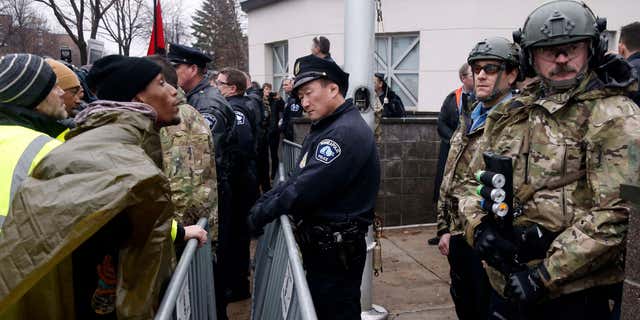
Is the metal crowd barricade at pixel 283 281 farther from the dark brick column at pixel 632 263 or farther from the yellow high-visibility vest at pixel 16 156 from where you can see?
the dark brick column at pixel 632 263

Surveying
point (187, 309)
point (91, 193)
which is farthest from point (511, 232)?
point (91, 193)

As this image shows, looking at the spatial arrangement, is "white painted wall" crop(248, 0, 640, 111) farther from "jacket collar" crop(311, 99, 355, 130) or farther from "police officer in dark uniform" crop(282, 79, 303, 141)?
"jacket collar" crop(311, 99, 355, 130)

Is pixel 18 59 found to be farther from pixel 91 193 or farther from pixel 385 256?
pixel 385 256

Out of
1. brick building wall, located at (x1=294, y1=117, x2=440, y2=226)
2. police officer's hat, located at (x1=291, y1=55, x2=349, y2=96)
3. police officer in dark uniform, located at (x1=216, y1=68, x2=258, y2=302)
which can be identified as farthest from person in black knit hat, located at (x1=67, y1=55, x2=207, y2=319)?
brick building wall, located at (x1=294, y1=117, x2=440, y2=226)

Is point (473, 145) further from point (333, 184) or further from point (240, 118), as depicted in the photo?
point (240, 118)

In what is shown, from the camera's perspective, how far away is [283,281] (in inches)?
96.8

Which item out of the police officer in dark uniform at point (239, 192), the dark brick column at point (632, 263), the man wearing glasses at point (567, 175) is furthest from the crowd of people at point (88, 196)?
the police officer in dark uniform at point (239, 192)

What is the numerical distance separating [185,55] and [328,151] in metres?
1.94

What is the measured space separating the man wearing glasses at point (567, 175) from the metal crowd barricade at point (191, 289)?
1.32 metres

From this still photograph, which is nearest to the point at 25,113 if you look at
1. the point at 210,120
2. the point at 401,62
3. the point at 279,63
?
the point at 210,120

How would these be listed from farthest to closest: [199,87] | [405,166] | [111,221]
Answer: [405,166] < [199,87] < [111,221]

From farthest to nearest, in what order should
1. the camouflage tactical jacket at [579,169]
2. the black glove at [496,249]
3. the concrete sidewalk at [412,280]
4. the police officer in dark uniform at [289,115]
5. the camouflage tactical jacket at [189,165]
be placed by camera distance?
the police officer in dark uniform at [289,115] → the concrete sidewalk at [412,280] → the camouflage tactical jacket at [189,165] → the black glove at [496,249] → the camouflage tactical jacket at [579,169]

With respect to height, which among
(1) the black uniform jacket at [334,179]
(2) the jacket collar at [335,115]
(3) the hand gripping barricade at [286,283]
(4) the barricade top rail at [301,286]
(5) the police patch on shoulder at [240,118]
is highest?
(2) the jacket collar at [335,115]

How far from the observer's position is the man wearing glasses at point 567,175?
6.37ft
